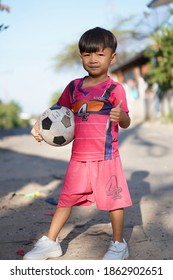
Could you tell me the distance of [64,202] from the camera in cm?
331

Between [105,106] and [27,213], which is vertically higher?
[105,106]

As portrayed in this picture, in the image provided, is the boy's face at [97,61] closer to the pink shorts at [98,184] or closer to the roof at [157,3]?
the pink shorts at [98,184]

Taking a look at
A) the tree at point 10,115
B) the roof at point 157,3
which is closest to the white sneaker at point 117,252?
the roof at point 157,3

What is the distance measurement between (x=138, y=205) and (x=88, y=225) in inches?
→ 32.8

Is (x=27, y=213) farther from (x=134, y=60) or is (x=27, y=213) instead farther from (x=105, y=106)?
(x=134, y=60)

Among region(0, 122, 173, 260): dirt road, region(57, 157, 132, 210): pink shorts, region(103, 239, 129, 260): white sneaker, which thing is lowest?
region(0, 122, 173, 260): dirt road

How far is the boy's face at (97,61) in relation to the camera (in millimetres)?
3230

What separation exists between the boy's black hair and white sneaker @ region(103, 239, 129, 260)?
136cm

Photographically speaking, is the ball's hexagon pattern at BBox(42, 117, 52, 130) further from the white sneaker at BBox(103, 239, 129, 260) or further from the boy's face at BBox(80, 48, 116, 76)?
the white sneaker at BBox(103, 239, 129, 260)

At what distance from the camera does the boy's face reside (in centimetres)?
323

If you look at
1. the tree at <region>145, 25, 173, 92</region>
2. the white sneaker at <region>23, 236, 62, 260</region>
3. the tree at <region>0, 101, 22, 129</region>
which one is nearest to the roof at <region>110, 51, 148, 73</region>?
the tree at <region>145, 25, 173, 92</region>

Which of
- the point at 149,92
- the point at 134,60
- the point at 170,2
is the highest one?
the point at 170,2

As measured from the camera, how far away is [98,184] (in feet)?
10.6
